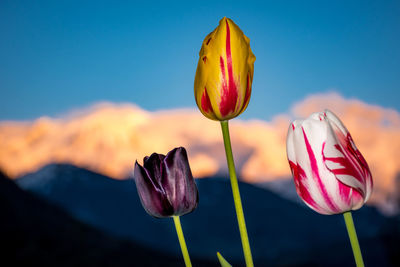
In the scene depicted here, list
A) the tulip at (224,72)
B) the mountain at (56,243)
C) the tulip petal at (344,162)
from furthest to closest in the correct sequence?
1. the mountain at (56,243)
2. the tulip at (224,72)
3. the tulip petal at (344,162)

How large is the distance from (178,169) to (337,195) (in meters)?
0.27

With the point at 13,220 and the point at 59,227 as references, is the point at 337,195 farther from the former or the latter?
the point at 59,227

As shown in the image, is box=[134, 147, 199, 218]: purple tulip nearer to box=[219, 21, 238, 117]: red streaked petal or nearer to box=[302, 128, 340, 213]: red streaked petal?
box=[219, 21, 238, 117]: red streaked petal

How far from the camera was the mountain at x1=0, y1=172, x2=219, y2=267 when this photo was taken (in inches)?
231

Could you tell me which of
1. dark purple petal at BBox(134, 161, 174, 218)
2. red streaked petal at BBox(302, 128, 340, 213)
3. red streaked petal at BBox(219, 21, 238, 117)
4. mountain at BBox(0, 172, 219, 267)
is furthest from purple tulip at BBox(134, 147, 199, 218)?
mountain at BBox(0, 172, 219, 267)

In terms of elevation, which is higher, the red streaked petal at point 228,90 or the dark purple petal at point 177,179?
the red streaked petal at point 228,90

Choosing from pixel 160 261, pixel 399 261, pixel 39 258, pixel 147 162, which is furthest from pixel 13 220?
pixel 147 162

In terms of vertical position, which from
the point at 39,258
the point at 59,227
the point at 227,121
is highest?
the point at 59,227

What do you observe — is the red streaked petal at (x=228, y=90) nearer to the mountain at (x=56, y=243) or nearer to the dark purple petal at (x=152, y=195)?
the dark purple petal at (x=152, y=195)

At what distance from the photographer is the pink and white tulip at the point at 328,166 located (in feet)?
2.04

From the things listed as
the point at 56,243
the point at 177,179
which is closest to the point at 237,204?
the point at 177,179

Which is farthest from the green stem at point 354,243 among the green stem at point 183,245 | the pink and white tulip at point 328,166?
the green stem at point 183,245

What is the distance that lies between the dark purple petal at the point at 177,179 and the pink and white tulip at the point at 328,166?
20 centimetres

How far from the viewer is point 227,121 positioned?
779mm
